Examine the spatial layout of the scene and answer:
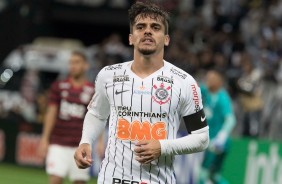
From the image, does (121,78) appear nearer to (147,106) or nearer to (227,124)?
(147,106)

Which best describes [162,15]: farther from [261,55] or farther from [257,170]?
[261,55]

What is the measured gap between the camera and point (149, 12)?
701cm

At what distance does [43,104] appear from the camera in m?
20.3

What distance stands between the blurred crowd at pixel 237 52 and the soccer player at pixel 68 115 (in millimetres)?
3921

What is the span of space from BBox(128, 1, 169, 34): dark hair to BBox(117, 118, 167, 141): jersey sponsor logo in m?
0.74

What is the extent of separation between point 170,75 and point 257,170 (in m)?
8.92

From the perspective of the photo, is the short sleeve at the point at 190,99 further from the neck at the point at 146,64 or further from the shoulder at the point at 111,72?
the shoulder at the point at 111,72

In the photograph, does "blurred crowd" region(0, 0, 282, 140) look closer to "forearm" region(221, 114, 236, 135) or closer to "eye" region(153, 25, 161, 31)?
"forearm" region(221, 114, 236, 135)

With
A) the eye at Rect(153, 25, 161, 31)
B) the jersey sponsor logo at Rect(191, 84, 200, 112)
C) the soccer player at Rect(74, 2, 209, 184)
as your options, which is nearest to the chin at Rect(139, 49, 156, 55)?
the soccer player at Rect(74, 2, 209, 184)

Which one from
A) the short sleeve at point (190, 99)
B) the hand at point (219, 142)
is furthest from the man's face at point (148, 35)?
the hand at point (219, 142)

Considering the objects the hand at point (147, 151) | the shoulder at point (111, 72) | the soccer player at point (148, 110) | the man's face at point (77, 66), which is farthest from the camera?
the man's face at point (77, 66)

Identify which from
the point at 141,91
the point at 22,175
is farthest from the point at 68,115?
the point at 22,175

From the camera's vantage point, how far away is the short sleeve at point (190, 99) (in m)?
7.05

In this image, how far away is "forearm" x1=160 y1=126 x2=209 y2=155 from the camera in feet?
22.4
